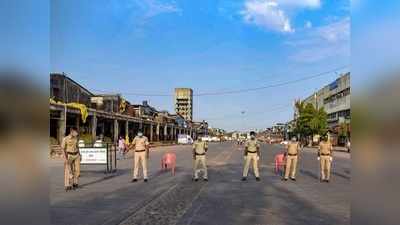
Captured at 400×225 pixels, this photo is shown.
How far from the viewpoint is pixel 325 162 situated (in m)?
20.9

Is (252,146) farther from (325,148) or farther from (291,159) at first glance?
(325,148)

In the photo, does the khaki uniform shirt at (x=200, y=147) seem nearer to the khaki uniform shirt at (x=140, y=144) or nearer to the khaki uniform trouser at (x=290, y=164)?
the khaki uniform shirt at (x=140, y=144)

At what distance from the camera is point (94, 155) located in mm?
24453

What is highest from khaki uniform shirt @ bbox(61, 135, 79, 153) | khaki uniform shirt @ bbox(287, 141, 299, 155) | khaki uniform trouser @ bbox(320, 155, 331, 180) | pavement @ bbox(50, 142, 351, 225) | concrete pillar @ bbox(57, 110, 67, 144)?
concrete pillar @ bbox(57, 110, 67, 144)

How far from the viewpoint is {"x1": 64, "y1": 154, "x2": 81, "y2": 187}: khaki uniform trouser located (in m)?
17.1

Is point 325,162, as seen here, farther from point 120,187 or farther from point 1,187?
point 1,187

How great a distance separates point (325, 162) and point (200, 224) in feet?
39.3

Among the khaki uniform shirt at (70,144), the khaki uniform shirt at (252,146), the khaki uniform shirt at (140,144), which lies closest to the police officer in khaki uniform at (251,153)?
the khaki uniform shirt at (252,146)

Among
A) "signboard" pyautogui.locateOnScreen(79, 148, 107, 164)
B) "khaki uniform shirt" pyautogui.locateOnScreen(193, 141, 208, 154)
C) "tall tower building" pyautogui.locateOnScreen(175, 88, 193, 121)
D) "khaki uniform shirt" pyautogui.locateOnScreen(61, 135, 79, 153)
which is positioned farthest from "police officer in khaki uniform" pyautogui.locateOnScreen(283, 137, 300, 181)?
"tall tower building" pyautogui.locateOnScreen(175, 88, 193, 121)

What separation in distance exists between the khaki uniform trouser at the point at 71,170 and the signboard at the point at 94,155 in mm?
6373

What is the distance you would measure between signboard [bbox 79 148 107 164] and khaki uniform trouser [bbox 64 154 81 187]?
6.37m

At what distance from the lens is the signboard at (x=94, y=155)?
24391 mm

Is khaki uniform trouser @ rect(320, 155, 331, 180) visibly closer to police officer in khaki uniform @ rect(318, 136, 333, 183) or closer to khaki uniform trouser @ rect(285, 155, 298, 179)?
police officer in khaki uniform @ rect(318, 136, 333, 183)

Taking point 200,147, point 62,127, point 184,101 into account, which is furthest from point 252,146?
point 62,127
